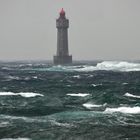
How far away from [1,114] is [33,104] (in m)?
7.19

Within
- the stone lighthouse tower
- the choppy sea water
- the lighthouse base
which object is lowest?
the choppy sea water

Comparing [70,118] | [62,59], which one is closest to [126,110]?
[70,118]

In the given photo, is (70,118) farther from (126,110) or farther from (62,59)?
(62,59)

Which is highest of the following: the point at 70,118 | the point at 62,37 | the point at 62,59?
the point at 62,37

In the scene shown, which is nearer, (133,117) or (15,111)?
(133,117)

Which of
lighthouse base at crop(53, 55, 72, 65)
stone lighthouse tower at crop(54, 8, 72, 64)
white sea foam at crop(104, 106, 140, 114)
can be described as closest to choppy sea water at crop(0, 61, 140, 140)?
white sea foam at crop(104, 106, 140, 114)

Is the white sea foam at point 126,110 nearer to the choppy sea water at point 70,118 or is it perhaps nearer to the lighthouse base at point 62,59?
the choppy sea water at point 70,118

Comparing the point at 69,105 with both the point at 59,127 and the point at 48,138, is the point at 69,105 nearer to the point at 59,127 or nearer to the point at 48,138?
the point at 59,127

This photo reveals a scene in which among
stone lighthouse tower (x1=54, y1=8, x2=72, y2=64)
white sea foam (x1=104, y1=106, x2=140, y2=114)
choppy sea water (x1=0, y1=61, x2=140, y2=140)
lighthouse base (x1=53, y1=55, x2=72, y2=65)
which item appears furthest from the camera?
lighthouse base (x1=53, y1=55, x2=72, y2=65)

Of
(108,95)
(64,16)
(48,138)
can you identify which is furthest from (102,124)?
(64,16)

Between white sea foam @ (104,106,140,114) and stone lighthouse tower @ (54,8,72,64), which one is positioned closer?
white sea foam @ (104,106,140,114)

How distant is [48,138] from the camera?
103 ft

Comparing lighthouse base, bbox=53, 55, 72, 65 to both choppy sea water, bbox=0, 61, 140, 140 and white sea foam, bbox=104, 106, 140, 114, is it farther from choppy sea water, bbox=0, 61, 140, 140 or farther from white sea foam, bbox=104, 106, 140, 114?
white sea foam, bbox=104, 106, 140, 114

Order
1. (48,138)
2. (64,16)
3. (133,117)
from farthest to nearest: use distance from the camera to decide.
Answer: (64,16), (133,117), (48,138)
